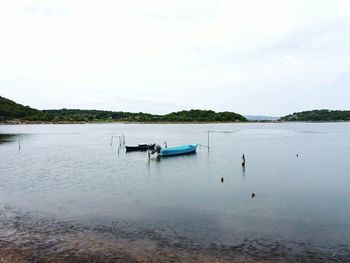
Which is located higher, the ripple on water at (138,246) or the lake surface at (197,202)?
the ripple on water at (138,246)

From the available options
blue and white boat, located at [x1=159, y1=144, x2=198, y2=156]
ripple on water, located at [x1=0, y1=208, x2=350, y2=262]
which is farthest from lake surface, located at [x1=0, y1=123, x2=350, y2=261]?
blue and white boat, located at [x1=159, y1=144, x2=198, y2=156]

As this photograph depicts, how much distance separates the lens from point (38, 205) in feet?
96.6

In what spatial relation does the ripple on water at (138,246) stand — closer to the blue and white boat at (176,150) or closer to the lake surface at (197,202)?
the lake surface at (197,202)

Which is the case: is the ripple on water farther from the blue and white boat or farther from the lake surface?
the blue and white boat

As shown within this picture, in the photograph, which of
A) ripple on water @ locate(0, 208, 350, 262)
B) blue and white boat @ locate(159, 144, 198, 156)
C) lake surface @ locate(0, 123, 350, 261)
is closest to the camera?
ripple on water @ locate(0, 208, 350, 262)

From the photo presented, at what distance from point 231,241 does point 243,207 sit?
337 inches

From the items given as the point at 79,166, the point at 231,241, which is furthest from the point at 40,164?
the point at 231,241

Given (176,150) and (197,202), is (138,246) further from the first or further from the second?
(176,150)

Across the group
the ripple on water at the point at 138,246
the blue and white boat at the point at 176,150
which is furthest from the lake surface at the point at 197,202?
the blue and white boat at the point at 176,150

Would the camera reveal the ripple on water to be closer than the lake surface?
Yes

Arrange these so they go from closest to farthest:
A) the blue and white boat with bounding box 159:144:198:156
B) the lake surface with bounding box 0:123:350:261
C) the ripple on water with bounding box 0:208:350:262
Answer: the ripple on water with bounding box 0:208:350:262, the lake surface with bounding box 0:123:350:261, the blue and white boat with bounding box 159:144:198:156

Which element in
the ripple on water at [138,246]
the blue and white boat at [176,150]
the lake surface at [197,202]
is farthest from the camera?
the blue and white boat at [176,150]

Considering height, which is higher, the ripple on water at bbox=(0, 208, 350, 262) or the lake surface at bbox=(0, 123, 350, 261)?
the ripple on water at bbox=(0, 208, 350, 262)

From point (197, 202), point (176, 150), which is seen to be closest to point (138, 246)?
point (197, 202)
